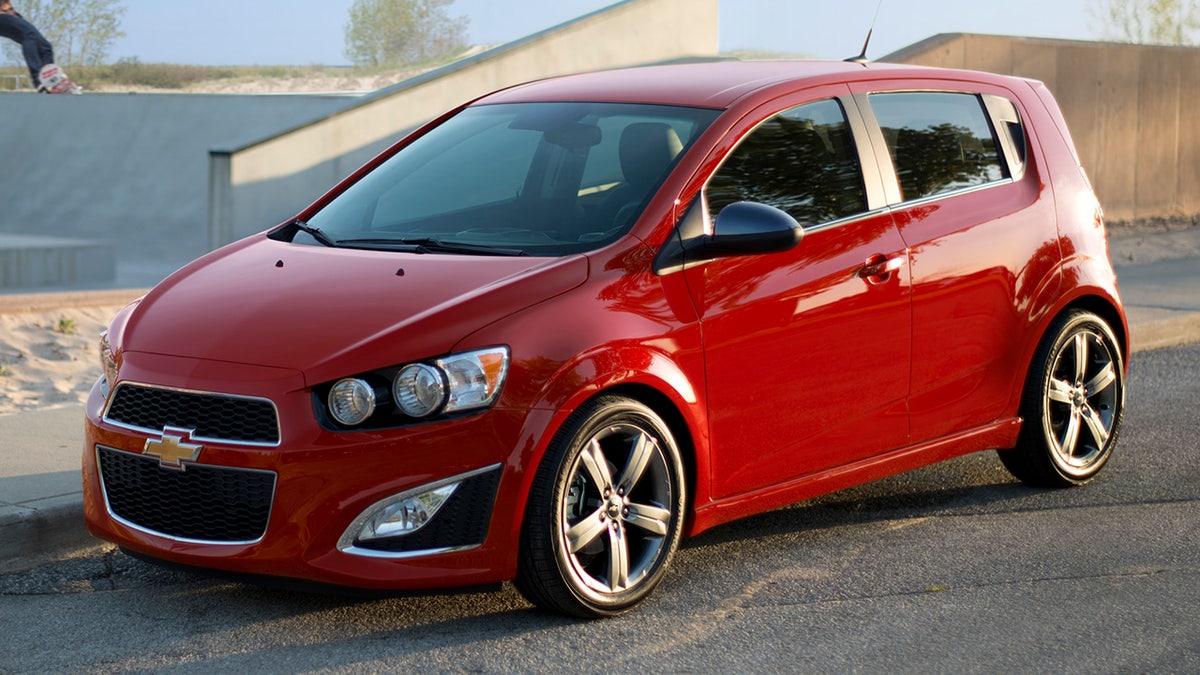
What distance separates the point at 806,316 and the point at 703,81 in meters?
1.04

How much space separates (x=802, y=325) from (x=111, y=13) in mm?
34878

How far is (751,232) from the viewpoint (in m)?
4.91

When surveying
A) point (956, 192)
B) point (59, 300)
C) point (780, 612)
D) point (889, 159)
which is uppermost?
point (889, 159)

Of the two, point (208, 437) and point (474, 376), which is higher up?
point (474, 376)

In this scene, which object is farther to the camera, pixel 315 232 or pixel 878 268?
pixel 315 232

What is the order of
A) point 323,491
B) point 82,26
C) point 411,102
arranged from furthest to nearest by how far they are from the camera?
point 82,26 → point 411,102 → point 323,491

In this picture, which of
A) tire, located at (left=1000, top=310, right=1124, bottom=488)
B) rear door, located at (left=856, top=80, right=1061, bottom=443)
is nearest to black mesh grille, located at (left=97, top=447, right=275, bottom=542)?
rear door, located at (left=856, top=80, right=1061, bottom=443)

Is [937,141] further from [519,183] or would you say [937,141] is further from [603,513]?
[603,513]

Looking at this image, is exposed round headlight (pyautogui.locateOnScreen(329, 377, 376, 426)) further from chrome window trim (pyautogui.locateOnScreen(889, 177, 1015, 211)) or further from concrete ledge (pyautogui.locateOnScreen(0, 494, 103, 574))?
chrome window trim (pyautogui.locateOnScreen(889, 177, 1015, 211))

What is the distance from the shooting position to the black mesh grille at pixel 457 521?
4.41m

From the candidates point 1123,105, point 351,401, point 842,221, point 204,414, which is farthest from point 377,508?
point 1123,105

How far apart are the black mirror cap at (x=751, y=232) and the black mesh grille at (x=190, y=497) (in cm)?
160

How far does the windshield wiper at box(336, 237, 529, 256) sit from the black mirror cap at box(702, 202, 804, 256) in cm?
62

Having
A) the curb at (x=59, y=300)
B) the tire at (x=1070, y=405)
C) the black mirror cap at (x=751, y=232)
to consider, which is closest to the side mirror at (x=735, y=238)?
the black mirror cap at (x=751, y=232)
